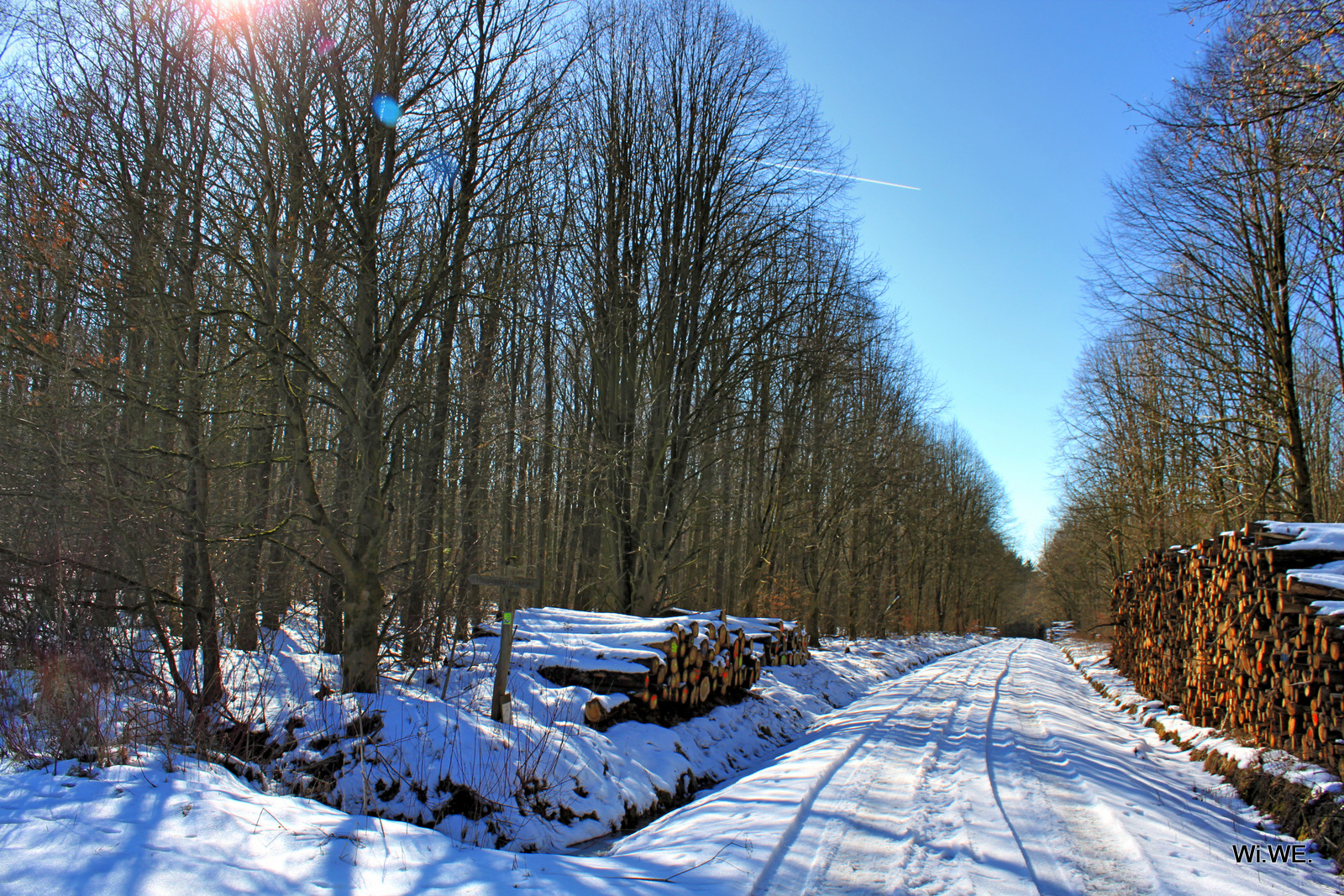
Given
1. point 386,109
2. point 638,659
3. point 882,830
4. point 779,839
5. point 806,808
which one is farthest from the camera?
point 638,659

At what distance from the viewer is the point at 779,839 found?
16.4 feet

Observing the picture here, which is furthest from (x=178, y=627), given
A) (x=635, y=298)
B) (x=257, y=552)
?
(x=635, y=298)

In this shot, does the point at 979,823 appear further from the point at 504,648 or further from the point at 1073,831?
the point at 504,648

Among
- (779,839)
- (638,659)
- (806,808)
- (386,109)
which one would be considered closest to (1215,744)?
(806,808)

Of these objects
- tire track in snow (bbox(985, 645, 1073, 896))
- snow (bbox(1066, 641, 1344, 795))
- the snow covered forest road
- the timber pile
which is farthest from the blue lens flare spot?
snow (bbox(1066, 641, 1344, 795))

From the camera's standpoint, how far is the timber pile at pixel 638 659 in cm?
893

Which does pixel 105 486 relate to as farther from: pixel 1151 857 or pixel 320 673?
pixel 1151 857

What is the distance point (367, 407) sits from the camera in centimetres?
747

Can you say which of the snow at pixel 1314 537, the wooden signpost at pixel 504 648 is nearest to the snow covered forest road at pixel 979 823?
the wooden signpost at pixel 504 648

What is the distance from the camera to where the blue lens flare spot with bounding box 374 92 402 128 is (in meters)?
7.54

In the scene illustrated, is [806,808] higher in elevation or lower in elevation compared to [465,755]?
lower

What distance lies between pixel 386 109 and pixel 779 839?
7.94 m

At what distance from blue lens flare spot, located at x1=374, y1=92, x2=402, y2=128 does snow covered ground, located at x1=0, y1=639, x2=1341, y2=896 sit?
6.33 m

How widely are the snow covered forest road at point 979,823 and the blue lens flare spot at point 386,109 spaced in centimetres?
746
